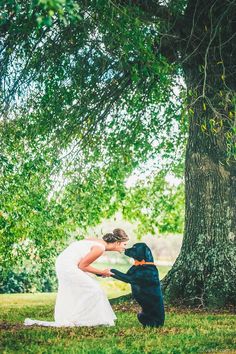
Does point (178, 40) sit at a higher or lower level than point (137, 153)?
higher

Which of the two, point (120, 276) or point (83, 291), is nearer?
point (120, 276)

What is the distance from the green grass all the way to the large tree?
5.86 ft

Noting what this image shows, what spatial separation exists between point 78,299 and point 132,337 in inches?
50.7

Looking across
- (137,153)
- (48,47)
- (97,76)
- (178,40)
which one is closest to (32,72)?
(48,47)

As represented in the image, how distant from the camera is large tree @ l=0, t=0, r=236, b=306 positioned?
450 inches

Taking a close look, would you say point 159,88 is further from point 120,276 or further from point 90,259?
point 120,276

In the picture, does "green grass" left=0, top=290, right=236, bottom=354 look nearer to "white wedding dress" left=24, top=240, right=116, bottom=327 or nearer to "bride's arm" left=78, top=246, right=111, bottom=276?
"white wedding dress" left=24, top=240, right=116, bottom=327

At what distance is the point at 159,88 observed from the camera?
14.3 m

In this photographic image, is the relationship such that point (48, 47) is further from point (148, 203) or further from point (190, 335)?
point (148, 203)

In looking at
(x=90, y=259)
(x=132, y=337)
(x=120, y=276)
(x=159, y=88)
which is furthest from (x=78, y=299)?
(x=159, y=88)

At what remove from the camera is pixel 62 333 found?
866 cm

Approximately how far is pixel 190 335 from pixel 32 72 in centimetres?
656

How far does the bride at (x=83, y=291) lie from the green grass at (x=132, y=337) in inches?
10.3

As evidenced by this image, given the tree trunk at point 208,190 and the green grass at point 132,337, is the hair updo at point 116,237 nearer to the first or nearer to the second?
the green grass at point 132,337
